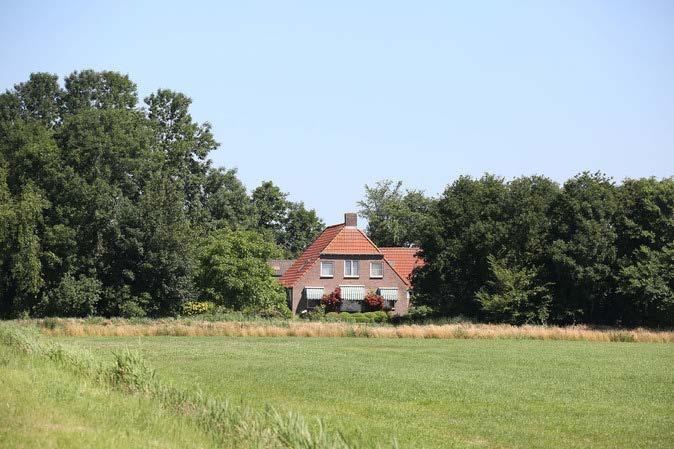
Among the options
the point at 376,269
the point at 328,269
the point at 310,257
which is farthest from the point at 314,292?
the point at 376,269

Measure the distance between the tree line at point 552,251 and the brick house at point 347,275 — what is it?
56.9ft

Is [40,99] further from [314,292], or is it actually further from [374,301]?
[374,301]

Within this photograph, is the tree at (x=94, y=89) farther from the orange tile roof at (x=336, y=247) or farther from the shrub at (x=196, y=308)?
the orange tile roof at (x=336, y=247)

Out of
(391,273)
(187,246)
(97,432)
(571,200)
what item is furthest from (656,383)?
(391,273)

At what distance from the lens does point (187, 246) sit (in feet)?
230

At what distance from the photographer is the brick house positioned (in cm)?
8719

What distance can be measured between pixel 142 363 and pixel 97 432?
673cm

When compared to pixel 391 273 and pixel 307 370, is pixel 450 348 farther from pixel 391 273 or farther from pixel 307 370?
pixel 391 273

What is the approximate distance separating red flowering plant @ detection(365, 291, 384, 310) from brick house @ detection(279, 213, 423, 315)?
1.54m

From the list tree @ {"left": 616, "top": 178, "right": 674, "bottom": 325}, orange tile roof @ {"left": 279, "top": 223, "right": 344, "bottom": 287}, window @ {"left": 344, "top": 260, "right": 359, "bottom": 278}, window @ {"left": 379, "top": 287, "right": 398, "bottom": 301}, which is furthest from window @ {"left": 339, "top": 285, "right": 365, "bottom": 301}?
tree @ {"left": 616, "top": 178, "right": 674, "bottom": 325}

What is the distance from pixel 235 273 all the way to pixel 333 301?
14.7 m

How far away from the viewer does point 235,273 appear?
7225cm

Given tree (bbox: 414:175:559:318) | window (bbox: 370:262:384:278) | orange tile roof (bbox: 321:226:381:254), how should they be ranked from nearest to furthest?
1. tree (bbox: 414:175:559:318)
2. orange tile roof (bbox: 321:226:381:254)
3. window (bbox: 370:262:384:278)

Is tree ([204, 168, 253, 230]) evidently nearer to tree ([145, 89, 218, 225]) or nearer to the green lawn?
tree ([145, 89, 218, 225])
